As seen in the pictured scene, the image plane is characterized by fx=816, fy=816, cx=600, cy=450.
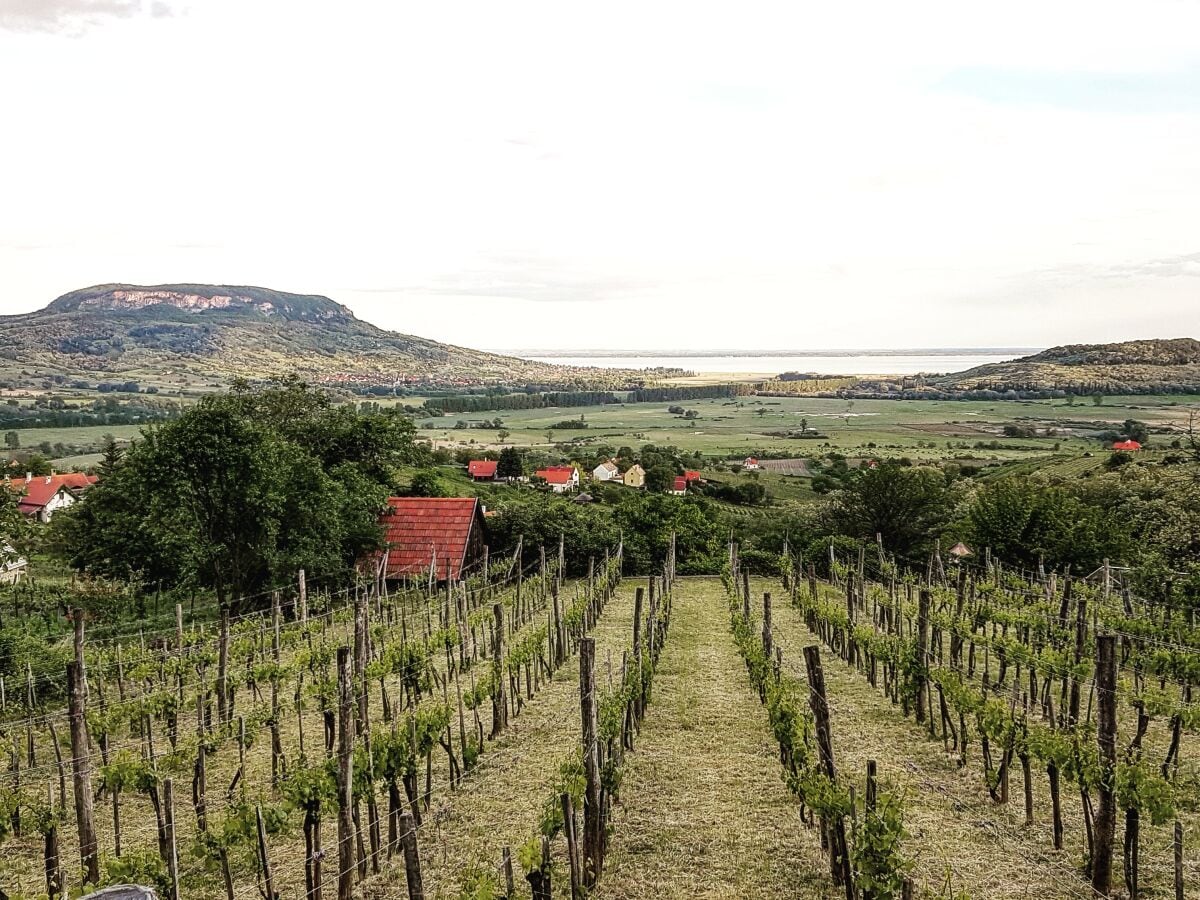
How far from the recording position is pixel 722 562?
3294 centimetres

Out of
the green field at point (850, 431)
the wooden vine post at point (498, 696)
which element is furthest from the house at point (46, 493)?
the wooden vine post at point (498, 696)

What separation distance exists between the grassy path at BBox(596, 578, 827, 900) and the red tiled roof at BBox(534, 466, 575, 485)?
152ft

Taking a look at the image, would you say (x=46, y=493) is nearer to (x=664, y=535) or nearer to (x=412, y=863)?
(x=664, y=535)

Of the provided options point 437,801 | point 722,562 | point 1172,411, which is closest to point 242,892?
point 437,801

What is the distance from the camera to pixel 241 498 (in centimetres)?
2044

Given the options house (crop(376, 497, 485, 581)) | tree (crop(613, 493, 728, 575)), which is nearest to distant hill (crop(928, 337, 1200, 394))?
tree (crop(613, 493, 728, 575))

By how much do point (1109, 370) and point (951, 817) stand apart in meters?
152

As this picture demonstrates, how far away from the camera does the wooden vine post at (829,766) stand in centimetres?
737

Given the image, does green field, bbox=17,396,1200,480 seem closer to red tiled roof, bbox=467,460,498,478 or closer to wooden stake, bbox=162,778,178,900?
red tiled roof, bbox=467,460,498,478

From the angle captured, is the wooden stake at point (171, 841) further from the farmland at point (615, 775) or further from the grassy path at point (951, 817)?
the grassy path at point (951, 817)

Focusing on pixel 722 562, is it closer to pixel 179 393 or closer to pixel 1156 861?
pixel 1156 861

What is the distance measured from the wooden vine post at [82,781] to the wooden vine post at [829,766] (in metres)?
6.78

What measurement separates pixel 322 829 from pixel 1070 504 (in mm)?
27370

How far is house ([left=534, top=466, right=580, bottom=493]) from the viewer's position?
199 feet
